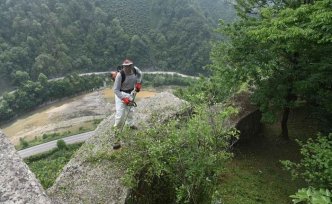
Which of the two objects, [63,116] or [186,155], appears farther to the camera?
[63,116]

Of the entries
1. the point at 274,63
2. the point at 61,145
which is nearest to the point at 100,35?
the point at 61,145

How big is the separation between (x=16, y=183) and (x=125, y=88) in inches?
212

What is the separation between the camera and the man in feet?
30.9

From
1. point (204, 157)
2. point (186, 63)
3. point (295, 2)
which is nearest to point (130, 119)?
point (204, 157)

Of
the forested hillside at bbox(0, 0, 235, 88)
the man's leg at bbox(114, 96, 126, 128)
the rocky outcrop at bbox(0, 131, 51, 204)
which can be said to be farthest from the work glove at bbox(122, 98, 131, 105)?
the forested hillside at bbox(0, 0, 235, 88)

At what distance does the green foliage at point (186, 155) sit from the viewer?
23.6 feet

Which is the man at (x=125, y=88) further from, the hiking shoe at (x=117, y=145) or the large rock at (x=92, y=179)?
the large rock at (x=92, y=179)

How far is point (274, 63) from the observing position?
11898mm

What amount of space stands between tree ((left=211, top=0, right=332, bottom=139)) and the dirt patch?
162 feet

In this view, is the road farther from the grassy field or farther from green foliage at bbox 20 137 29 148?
the grassy field

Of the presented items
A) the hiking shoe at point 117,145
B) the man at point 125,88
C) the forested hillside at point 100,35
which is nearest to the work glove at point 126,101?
the man at point 125,88

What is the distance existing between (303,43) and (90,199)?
719cm

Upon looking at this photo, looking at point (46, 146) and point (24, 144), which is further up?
point (46, 146)

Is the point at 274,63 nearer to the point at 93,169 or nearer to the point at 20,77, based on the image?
the point at 93,169
